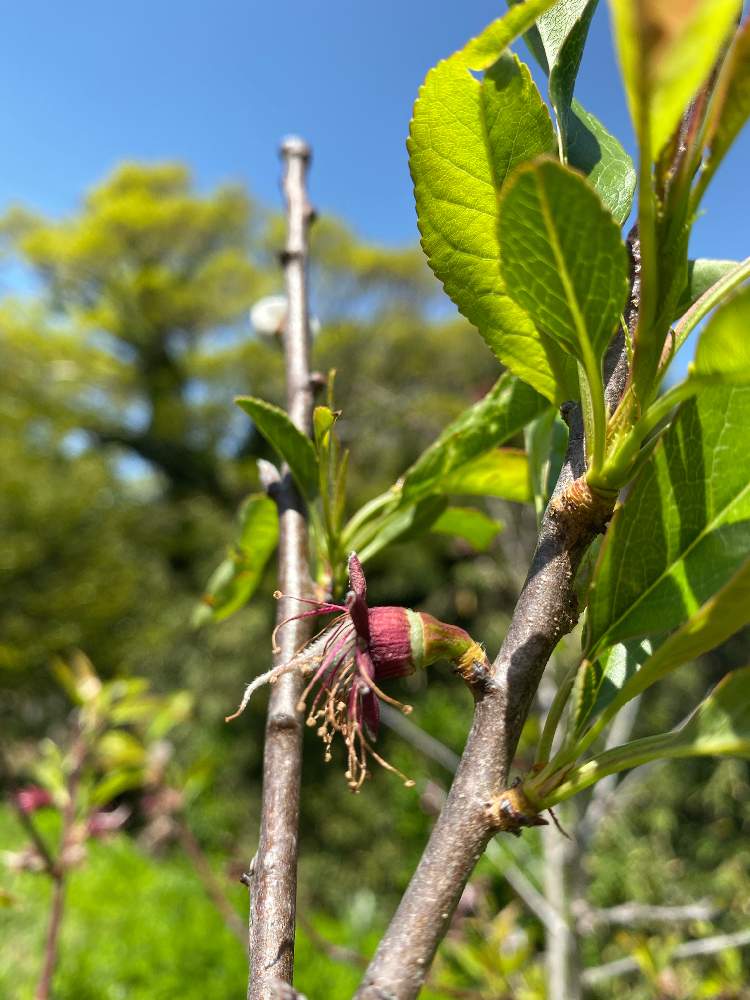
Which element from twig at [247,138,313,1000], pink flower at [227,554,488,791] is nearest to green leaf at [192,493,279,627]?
twig at [247,138,313,1000]

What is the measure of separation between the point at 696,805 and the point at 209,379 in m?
9.58

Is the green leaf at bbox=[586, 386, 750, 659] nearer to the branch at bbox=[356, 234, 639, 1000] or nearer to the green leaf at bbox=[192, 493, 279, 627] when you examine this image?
the branch at bbox=[356, 234, 639, 1000]

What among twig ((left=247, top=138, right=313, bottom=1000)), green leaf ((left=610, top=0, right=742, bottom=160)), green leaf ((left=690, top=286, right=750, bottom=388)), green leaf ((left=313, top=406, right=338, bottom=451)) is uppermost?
green leaf ((left=610, top=0, right=742, bottom=160))

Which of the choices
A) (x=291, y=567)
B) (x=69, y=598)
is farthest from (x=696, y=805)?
(x=69, y=598)

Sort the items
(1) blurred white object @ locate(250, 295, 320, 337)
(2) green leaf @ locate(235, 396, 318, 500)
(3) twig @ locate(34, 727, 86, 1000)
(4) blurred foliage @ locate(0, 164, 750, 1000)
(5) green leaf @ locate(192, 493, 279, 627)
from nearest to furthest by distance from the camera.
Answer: (2) green leaf @ locate(235, 396, 318, 500) → (5) green leaf @ locate(192, 493, 279, 627) → (1) blurred white object @ locate(250, 295, 320, 337) → (3) twig @ locate(34, 727, 86, 1000) → (4) blurred foliage @ locate(0, 164, 750, 1000)

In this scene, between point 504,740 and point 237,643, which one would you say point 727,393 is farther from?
point 237,643

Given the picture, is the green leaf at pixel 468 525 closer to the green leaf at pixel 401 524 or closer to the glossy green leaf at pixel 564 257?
the green leaf at pixel 401 524

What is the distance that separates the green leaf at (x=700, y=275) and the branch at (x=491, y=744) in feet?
0.17

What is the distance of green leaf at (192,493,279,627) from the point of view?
49 centimetres

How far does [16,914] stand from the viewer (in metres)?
4.18

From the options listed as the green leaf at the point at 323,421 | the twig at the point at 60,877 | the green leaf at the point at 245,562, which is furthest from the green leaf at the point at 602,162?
the twig at the point at 60,877

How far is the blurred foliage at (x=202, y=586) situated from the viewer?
11.6 ft

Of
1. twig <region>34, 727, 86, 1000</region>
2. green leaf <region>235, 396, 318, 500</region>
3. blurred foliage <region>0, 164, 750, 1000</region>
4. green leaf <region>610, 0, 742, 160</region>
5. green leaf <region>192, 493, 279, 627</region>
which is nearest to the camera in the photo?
green leaf <region>610, 0, 742, 160</region>

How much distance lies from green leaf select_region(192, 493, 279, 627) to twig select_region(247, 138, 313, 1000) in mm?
42
